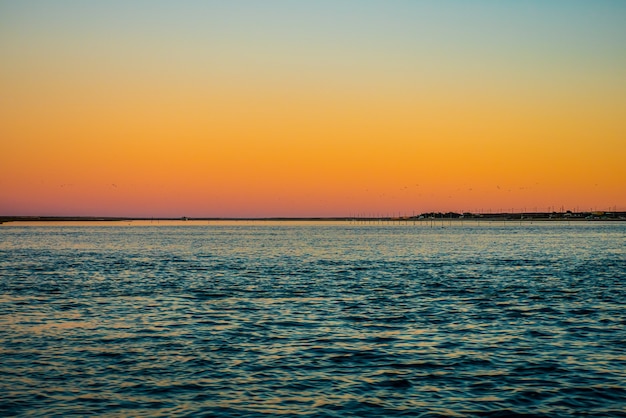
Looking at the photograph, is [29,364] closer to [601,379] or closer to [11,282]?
[601,379]

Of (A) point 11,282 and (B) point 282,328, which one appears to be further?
(A) point 11,282

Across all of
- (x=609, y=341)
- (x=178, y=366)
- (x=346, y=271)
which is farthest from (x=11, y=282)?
(x=609, y=341)

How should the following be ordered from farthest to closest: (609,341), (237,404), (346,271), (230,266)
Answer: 1. (230,266)
2. (346,271)
3. (609,341)
4. (237,404)

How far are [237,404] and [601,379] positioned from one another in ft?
36.4

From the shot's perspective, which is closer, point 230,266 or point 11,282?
point 11,282

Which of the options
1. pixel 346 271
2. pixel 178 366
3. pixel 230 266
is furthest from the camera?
pixel 230 266

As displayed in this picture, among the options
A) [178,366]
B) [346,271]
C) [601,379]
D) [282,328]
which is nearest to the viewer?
[601,379]

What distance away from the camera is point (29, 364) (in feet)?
74.2

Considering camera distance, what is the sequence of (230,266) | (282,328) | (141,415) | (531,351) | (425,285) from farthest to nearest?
(230,266) → (425,285) → (282,328) → (531,351) → (141,415)

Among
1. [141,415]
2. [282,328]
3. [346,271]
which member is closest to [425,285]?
[346,271]

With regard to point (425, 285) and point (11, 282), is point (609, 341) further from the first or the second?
point (11, 282)

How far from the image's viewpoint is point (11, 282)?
52.3 m

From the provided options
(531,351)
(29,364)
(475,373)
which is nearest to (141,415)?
(29,364)

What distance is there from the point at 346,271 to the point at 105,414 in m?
48.4
